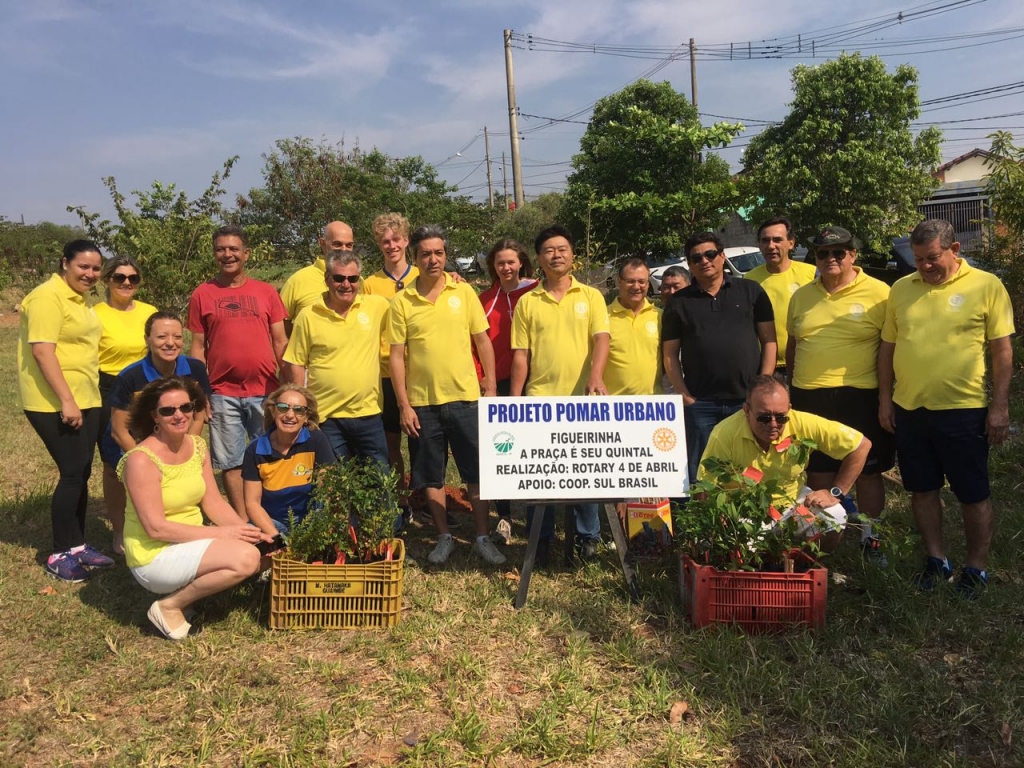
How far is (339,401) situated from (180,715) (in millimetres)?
2004

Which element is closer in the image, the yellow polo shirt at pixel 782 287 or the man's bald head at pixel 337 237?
the man's bald head at pixel 337 237

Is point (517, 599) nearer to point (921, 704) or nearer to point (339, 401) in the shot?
point (339, 401)

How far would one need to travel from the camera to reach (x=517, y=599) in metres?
4.30

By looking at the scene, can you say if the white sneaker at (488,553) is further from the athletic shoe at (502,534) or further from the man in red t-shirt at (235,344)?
the man in red t-shirt at (235,344)

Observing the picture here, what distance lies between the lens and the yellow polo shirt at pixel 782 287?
534 centimetres

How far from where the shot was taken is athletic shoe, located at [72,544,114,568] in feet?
16.1

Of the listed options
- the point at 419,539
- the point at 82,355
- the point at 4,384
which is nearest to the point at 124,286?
the point at 82,355

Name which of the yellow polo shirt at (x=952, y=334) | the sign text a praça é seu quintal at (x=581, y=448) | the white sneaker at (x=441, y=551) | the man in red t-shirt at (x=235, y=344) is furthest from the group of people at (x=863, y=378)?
the man in red t-shirt at (x=235, y=344)

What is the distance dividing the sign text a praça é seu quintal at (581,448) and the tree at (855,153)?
14.4 m

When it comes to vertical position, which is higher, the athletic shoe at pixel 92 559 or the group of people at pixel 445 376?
the group of people at pixel 445 376

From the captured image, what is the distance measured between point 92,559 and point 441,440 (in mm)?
2461

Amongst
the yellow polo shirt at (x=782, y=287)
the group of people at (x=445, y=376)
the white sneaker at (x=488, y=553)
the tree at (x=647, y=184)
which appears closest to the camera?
the group of people at (x=445, y=376)

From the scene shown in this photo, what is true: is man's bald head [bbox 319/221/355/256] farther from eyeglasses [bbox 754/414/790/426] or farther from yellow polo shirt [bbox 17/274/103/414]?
eyeglasses [bbox 754/414/790/426]

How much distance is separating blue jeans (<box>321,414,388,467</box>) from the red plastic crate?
84.3 inches
